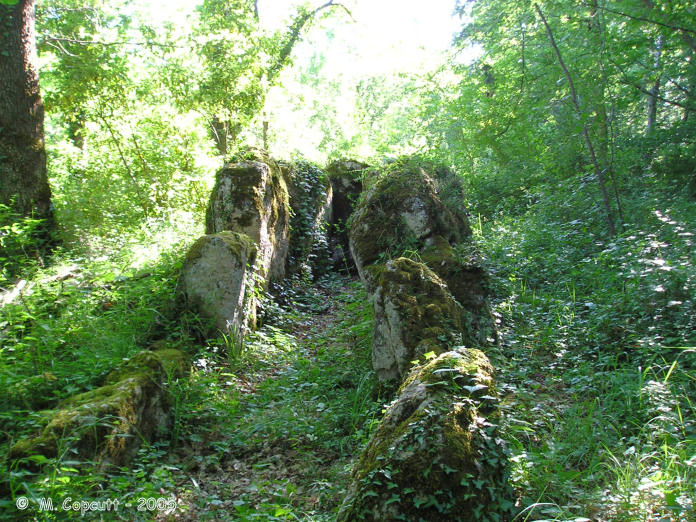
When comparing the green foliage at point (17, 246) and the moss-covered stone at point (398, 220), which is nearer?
the green foliage at point (17, 246)

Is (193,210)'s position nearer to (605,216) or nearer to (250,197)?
(250,197)

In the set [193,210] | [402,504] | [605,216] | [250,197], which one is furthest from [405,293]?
[193,210]

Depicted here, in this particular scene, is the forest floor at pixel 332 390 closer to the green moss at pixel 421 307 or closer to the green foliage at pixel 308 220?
the green moss at pixel 421 307

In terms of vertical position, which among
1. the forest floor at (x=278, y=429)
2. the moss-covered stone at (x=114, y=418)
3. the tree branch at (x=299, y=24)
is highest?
the tree branch at (x=299, y=24)

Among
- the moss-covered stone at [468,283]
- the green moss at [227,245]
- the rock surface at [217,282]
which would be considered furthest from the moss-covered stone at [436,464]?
the green moss at [227,245]

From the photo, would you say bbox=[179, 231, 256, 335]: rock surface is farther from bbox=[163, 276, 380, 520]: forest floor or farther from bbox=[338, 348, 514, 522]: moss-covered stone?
bbox=[338, 348, 514, 522]: moss-covered stone

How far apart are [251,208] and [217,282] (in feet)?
6.28

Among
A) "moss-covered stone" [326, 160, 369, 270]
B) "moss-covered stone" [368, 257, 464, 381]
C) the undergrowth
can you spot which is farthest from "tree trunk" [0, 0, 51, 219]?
the undergrowth

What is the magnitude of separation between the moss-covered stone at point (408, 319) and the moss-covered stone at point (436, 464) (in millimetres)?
1236

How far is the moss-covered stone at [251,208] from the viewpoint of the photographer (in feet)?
24.0

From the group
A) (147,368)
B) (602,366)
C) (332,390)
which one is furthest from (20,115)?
(602,366)

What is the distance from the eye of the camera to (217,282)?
5.88 meters

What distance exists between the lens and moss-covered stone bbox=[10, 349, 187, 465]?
10.6 ft

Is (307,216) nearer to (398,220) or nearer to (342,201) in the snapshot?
(342,201)
